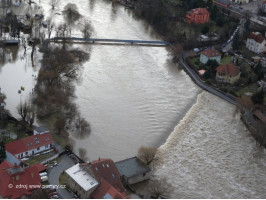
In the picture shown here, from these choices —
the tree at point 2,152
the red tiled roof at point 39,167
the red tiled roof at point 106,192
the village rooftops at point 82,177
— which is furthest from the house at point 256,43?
the tree at point 2,152

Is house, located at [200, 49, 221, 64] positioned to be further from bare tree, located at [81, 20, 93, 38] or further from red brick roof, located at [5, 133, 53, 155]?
red brick roof, located at [5, 133, 53, 155]

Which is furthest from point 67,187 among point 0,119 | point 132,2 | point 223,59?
point 132,2

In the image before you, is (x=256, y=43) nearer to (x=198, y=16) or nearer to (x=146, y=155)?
(x=198, y=16)

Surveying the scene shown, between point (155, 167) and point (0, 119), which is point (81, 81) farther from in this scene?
point (155, 167)

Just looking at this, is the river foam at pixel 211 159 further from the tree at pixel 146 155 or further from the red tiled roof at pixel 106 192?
the red tiled roof at pixel 106 192

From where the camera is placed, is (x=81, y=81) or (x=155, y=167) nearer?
(x=155, y=167)

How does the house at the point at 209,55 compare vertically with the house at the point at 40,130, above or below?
above

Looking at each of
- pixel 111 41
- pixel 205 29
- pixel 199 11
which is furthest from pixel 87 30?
pixel 199 11
